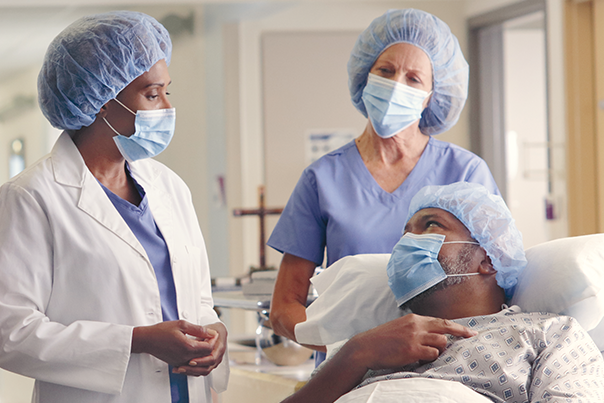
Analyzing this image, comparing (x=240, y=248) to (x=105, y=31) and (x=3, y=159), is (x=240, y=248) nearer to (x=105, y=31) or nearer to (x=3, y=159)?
(x=3, y=159)

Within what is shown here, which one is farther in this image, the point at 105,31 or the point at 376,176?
the point at 376,176

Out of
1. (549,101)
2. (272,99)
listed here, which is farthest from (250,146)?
(549,101)

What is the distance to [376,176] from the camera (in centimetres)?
147

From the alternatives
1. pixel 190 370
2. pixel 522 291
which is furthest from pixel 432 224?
pixel 190 370

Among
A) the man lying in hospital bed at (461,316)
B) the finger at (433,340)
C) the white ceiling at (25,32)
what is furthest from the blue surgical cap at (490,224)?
the white ceiling at (25,32)

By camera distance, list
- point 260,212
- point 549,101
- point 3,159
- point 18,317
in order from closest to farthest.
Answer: point 18,317
point 260,212
point 549,101
point 3,159

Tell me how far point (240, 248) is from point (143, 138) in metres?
2.45

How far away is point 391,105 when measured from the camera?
4.62 feet

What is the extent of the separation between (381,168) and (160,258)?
0.59 meters

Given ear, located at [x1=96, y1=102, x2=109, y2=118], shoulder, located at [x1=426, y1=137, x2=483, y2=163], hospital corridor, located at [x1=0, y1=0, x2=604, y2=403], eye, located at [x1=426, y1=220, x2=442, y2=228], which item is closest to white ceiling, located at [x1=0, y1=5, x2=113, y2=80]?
hospital corridor, located at [x1=0, y1=0, x2=604, y2=403]

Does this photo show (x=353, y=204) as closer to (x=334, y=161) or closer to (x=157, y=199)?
→ (x=334, y=161)

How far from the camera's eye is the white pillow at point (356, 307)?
127cm

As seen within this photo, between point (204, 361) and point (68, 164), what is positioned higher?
point (68, 164)

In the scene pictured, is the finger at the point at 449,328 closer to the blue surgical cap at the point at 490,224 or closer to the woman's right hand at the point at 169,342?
the blue surgical cap at the point at 490,224
